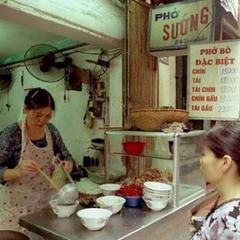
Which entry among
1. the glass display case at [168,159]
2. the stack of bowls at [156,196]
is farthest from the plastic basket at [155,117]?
the stack of bowls at [156,196]

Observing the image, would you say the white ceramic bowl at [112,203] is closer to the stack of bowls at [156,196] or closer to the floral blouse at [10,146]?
the stack of bowls at [156,196]

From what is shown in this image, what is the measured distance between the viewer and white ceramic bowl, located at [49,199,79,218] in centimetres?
206

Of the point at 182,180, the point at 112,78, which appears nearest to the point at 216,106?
the point at 182,180

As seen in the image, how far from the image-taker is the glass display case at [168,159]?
2.39m

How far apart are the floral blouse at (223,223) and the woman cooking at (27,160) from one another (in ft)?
4.31

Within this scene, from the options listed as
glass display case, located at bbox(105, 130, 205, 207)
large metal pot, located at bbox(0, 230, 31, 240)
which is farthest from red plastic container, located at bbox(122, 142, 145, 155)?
large metal pot, located at bbox(0, 230, 31, 240)

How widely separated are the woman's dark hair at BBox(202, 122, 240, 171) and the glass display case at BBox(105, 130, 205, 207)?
0.93m

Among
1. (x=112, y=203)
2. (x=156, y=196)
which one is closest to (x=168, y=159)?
(x=156, y=196)

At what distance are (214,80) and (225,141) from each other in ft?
6.00

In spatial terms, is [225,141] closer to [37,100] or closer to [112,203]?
[112,203]

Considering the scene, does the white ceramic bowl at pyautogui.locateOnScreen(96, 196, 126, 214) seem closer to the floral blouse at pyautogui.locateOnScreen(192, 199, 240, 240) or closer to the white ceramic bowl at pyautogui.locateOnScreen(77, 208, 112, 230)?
the white ceramic bowl at pyautogui.locateOnScreen(77, 208, 112, 230)

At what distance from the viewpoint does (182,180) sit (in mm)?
2672

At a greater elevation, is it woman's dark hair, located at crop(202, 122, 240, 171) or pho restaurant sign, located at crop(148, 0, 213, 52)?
pho restaurant sign, located at crop(148, 0, 213, 52)

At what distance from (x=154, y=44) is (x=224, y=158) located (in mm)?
2270
